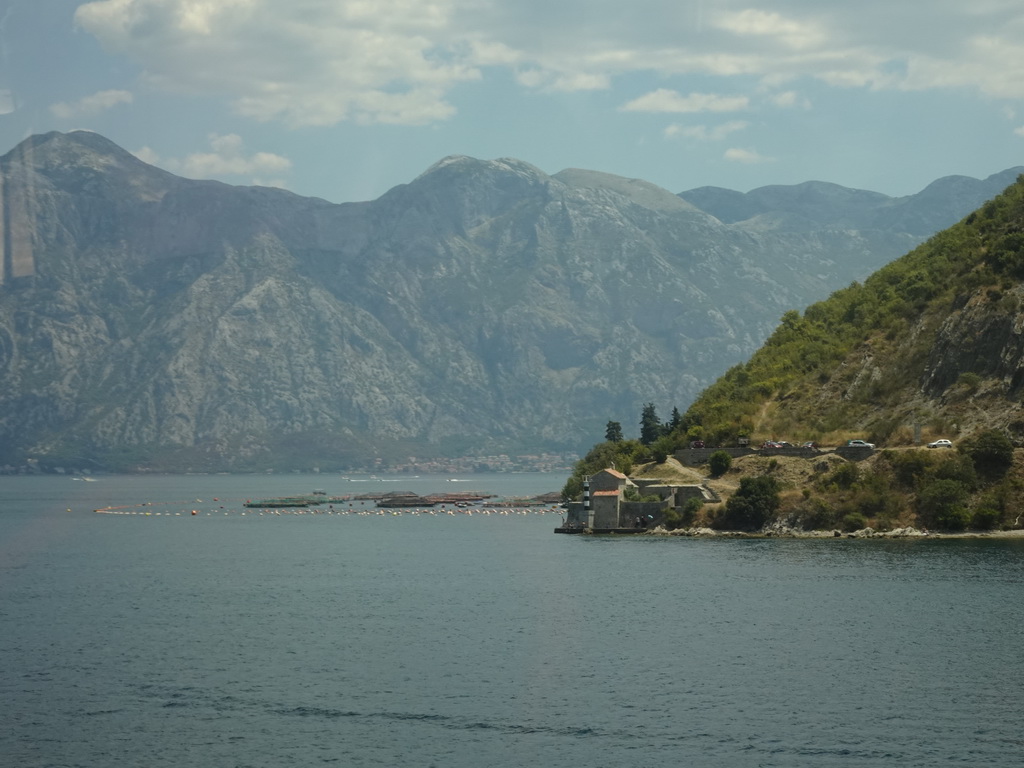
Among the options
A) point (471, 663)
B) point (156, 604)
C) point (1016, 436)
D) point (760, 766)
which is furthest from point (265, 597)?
point (1016, 436)

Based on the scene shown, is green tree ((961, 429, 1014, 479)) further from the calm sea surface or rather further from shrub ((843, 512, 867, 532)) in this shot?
the calm sea surface

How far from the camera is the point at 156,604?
128 metres

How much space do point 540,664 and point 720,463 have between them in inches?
3778

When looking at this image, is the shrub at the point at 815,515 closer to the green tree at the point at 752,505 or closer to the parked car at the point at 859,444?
the green tree at the point at 752,505

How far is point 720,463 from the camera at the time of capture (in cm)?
18575

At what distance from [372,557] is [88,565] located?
33.7 meters

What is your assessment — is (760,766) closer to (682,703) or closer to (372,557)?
(682,703)

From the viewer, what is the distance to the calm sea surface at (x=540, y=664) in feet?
242

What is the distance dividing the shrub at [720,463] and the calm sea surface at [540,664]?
32.9 m

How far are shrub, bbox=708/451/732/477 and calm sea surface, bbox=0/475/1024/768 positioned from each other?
3294cm

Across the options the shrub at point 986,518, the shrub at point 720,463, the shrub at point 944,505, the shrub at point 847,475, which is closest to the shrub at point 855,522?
the shrub at point 847,475

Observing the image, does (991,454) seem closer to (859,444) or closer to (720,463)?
(859,444)

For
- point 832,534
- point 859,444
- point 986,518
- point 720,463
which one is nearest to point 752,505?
point 832,534

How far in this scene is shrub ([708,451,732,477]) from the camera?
18562 centimetres
